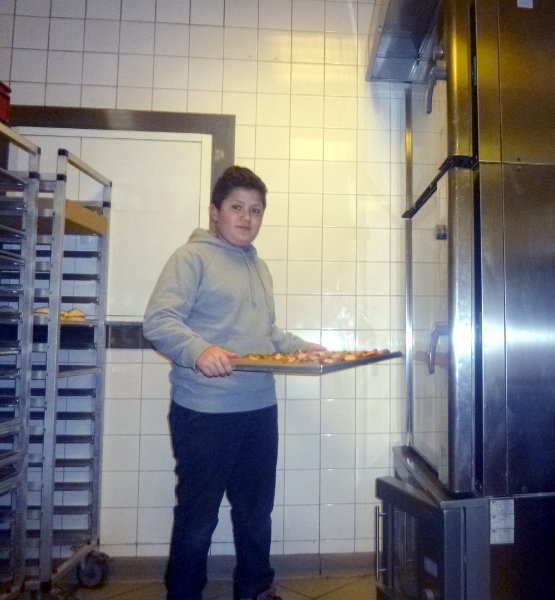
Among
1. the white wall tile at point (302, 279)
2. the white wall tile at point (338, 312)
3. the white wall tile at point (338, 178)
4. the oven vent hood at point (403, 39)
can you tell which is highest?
the oven vent hood at point (403, 39)

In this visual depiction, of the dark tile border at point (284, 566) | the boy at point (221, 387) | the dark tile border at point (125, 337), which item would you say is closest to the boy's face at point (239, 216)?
the boy at point (221, 387)

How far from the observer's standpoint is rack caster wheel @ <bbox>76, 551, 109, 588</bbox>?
6.13 feet

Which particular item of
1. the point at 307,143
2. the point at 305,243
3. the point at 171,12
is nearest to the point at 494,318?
the point at 305,243

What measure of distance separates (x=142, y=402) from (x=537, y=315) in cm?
150

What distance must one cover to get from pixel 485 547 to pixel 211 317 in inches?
38.9

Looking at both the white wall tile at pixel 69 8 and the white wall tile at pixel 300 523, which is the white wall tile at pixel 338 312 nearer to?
the white wall tile at pixel 300 523

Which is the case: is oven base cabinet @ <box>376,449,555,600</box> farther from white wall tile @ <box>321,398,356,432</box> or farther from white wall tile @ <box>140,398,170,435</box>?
white wall tile @ <box>140,398,170,435</box>

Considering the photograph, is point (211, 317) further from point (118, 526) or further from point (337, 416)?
point (118, 526)

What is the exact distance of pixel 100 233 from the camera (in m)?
1.98

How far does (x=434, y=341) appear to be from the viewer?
1.42 metres

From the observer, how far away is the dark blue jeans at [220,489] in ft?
4.75

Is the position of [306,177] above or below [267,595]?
above

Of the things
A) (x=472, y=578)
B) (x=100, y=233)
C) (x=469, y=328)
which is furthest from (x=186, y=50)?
(x=472, y=578)

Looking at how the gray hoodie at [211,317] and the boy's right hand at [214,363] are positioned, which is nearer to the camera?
the boy's right hand at [214,363]
